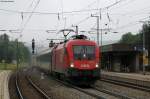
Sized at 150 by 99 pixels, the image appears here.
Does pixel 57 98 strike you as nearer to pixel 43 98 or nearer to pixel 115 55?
pixel 43 98

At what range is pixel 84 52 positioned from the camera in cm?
2680

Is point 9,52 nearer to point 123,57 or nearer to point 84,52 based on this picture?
point 123,57

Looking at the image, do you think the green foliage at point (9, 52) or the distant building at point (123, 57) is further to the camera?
the green foliage at point (9, 52)

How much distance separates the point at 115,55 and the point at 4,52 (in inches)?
2121

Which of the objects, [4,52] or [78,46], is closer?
[78,46]

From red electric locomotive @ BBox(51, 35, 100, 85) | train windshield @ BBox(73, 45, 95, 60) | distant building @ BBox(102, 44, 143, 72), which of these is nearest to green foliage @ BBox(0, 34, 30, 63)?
distant building @ BBox(102, 44, 143, 72)

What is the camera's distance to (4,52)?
110m

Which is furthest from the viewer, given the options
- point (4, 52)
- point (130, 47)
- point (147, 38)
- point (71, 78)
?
point (4, 52)

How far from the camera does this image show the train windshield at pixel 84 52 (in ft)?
87.1

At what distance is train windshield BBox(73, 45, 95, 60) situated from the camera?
87.1ft

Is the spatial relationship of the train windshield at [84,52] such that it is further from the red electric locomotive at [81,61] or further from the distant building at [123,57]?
the distant building at [123,57]

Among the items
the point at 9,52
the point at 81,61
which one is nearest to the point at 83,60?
the point at 81,61

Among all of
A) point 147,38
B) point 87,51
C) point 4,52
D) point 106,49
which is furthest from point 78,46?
point 4,52

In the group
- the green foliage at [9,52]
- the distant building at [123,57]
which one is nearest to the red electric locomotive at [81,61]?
A: the distant building at [123,57]
